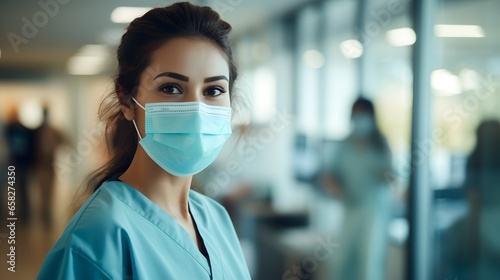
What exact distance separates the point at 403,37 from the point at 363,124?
524 mm

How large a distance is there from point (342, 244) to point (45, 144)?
1572 mm

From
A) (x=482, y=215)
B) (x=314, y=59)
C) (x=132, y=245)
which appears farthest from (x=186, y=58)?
(x=482, y=215)

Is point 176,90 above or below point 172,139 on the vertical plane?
A: above

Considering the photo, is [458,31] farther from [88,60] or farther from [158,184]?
[158,184]

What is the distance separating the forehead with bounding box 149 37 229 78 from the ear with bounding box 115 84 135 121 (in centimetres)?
12

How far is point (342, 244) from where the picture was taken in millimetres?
2836

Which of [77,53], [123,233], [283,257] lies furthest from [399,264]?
[123,233]

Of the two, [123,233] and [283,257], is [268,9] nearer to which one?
[283,257]

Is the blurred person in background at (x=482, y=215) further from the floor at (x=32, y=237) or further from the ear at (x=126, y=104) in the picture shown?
the ear at (x=126, y=104)

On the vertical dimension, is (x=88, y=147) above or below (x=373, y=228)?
above

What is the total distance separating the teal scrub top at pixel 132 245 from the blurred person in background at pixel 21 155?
1201mm

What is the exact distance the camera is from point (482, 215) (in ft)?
9.90

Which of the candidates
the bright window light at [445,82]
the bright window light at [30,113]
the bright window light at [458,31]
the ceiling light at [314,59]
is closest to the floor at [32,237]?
the bright window light at [30,113]

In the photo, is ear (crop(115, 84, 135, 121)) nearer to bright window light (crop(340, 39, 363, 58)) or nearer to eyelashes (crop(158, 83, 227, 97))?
eyelashes (crop(158, 83, 227, 97))
